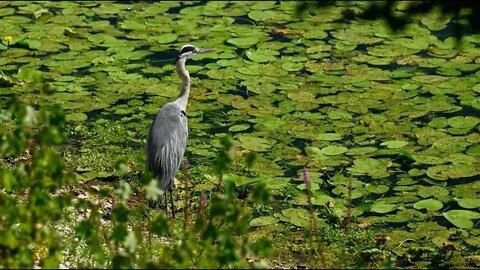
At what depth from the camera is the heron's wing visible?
26.5 ft

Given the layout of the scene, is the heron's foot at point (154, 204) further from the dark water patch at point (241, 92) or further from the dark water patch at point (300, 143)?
the dark water patch at point (241, 92)

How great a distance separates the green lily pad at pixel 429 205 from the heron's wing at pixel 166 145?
6.14 ft

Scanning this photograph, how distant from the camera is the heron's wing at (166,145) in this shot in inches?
318

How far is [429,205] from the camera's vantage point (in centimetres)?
790

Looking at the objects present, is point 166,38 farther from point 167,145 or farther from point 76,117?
point 167,145

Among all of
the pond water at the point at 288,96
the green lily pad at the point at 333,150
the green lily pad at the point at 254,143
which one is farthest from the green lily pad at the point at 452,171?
the green lily pad at the point at 254,143

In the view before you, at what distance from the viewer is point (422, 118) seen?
31.2 ft

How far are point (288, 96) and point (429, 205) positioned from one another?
2.46 meters

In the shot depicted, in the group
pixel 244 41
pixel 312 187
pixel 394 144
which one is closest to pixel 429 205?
pixel 312 187

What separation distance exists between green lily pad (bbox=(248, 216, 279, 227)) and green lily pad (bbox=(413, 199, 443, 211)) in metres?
1.08

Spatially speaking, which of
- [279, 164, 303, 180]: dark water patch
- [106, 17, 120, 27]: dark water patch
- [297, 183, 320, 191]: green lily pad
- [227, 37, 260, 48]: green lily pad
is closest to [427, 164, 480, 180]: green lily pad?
[297, 183, 320, 191]: green lily pad

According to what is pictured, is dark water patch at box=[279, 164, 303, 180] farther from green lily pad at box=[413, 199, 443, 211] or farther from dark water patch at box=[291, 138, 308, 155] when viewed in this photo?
green lily pad at box=[413, 199, 443, 211]

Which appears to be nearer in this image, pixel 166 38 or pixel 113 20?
pixel 166 38

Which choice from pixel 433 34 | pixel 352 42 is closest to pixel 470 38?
pixel 433 34
